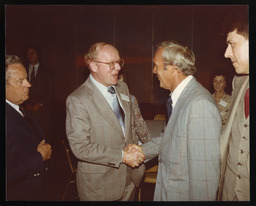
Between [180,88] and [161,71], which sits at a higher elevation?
[161,71]

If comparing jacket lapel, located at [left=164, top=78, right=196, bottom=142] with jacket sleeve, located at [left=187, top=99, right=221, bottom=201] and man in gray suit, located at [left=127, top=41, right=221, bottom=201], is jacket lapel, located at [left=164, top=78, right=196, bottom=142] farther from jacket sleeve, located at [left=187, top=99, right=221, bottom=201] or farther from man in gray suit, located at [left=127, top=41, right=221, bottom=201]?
jacket sleeve, located at [left=187, top=99, right=221, bottom=201]

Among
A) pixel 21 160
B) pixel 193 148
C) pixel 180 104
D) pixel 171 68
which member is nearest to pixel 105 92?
pixel 171 68

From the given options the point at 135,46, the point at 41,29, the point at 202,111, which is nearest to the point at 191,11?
the point at 135,46

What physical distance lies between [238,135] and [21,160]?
5.82 feet

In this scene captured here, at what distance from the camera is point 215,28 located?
7.01 metres

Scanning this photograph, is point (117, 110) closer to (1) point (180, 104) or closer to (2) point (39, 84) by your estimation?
(1) point (180, 104)

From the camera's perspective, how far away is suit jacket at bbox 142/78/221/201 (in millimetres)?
1515

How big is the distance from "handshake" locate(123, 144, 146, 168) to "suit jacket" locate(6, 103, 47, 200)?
774mm

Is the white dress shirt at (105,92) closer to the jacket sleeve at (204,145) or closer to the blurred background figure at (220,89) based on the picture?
the jacket sleeve at (204,145)

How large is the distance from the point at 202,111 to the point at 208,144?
0.24 meters

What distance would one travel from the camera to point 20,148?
1.76 metres

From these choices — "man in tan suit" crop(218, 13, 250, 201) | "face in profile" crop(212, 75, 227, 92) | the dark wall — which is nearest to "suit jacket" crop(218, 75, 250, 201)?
"man in tan suit" crop(218, 13, 250, 201)

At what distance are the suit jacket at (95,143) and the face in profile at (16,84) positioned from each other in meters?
0.42
